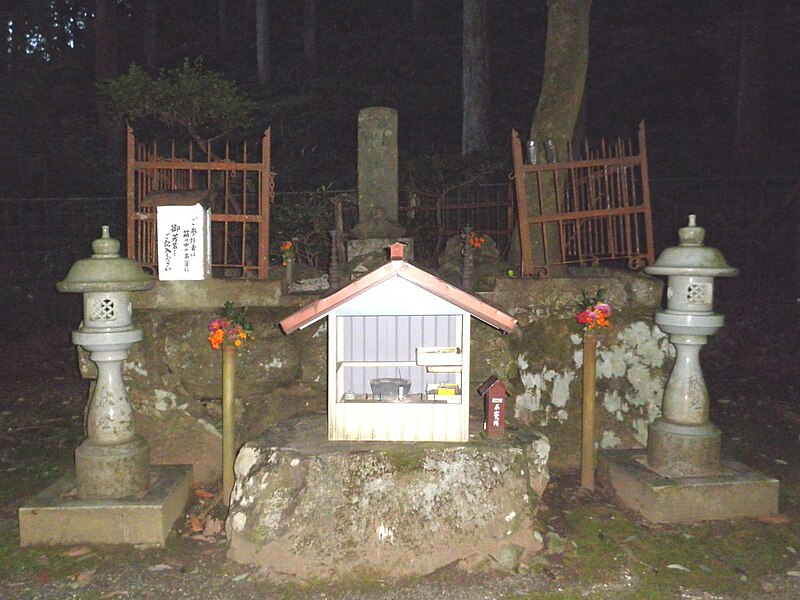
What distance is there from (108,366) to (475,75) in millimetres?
10178

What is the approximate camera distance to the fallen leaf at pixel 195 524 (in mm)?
4566

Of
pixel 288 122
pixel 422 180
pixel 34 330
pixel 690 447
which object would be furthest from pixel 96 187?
pixel 690 447

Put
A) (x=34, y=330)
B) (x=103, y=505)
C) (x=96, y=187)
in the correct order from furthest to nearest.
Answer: (x=96, y=187) < (x=34, y=330) < (x=103, y=505)

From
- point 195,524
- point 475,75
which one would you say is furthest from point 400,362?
point 475,75

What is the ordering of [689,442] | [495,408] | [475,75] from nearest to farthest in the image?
[495,408]
[689,442]
[475,75]

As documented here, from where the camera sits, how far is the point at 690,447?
4.63m

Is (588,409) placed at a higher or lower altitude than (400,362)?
lower

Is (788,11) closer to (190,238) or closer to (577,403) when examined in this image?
(577,403)

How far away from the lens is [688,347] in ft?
15.5

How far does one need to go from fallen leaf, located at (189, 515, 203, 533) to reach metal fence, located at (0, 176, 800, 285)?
25.9 feet

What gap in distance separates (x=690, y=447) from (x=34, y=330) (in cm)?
1001

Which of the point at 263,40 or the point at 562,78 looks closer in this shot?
the point at 562,78

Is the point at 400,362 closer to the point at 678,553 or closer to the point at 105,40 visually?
the point at 678,553

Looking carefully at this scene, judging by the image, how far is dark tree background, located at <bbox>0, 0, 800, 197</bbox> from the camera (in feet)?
46.3
